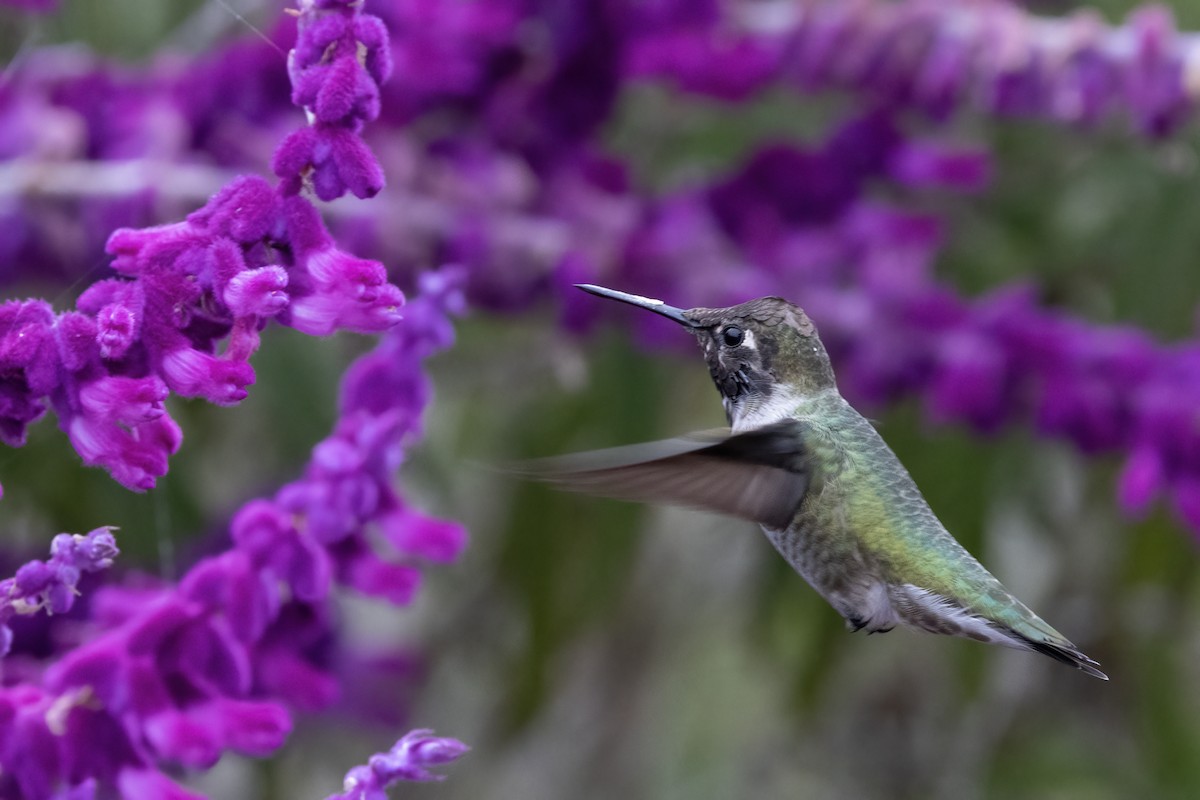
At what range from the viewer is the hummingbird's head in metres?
1.05

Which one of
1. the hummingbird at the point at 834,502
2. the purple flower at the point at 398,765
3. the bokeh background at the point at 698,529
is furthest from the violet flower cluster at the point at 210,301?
the bokeh background at the point at 698,529

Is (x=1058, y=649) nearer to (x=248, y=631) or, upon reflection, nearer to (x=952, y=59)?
(x=248, y=631)

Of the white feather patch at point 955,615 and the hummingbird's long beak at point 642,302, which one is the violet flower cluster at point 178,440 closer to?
the hummingbird's long beak at point 642,302

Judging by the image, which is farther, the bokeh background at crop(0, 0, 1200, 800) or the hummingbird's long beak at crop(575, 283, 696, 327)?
the bokeh background at crop(0, 0, 1200, 800)

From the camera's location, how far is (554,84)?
1526 millimetres

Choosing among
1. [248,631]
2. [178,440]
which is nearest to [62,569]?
[178,440]

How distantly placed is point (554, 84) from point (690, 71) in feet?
0.47

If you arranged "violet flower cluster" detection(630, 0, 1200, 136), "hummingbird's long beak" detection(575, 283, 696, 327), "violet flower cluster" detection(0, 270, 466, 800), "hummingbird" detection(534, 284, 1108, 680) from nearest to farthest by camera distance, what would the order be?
"violet flower cluster" detection(0, 270, 466, 800)
"hummingbird's long beak" detection(575, 283, 696, 327)
"hummingbird" detection(534, 284, 1108, 680)
"violet flower cluster" detection(630, 0, 1200, 136)

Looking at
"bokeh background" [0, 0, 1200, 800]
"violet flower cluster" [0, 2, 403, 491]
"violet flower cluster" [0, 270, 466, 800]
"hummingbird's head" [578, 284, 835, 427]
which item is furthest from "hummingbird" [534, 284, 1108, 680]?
"bokeh background" [0, 0, 1200, 800]

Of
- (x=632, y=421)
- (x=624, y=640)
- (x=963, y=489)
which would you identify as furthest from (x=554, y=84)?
(x=624, y=640)

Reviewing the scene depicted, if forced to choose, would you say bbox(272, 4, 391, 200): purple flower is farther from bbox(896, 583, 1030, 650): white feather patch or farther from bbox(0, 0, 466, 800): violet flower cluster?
bbox(896, 583, 1030, 650): white feather patch

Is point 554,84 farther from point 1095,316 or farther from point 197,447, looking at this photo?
point 1095,316

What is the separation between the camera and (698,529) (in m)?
2.62

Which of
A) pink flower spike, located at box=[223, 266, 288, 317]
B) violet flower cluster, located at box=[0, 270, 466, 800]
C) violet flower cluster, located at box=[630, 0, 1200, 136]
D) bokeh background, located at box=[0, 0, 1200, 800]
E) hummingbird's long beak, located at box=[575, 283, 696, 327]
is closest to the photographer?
pink flower spike, located at box=[223, 266, 288, 317]
